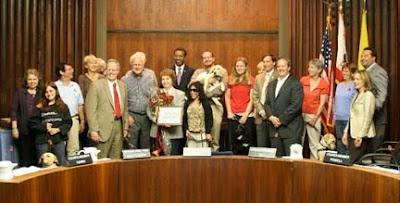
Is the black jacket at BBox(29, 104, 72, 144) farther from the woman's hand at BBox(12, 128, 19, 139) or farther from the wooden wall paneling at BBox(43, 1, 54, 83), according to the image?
the wooden wall paneling at BBox(43, 1, 54, 83)

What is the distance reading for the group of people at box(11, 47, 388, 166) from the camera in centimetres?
571

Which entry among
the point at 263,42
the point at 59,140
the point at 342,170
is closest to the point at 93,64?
the point at 59,140

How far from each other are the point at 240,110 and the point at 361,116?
4.31ft

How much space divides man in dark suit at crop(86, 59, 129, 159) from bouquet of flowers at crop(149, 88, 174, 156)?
28cm

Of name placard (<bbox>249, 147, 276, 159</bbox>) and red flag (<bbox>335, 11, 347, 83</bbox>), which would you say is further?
red flag (<bbox>335, 11, 347, 83</bbox>)

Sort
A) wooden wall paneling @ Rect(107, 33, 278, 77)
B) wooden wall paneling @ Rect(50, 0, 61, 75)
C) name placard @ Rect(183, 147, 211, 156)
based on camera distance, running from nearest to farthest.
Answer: name placard @ Rect(183, 147, 211, 156) → wooden wall paneling @ Rect(50, 0, 61, 75) → wooden wall paneling @ Rect(107, 33, 278, 77)

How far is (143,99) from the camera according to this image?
6.25m

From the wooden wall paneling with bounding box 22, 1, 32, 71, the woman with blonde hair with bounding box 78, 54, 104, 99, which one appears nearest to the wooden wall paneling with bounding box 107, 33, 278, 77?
the wooden wall paneling with bounding box 22, 1, 32, 71

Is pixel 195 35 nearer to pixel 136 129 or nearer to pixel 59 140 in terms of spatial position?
pixel 136 129

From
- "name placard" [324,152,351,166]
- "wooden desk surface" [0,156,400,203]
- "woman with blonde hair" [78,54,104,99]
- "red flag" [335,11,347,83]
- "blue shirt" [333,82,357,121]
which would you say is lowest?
"wooden desk surface" [0,156,400,203]

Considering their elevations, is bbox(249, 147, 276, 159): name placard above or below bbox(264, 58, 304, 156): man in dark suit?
below

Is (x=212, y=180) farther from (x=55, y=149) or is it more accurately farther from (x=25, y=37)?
(x=25, y=37)

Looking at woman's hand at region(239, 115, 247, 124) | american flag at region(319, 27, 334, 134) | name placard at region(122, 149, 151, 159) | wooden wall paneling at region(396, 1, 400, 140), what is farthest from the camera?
wooden wall paneling at region(396, 1, 400, 140)

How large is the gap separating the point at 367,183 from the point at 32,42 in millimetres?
5382
